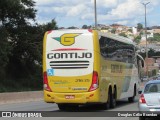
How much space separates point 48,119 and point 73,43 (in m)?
4.59

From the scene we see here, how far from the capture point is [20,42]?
56844 mm

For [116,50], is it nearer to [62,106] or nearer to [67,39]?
[62,106]

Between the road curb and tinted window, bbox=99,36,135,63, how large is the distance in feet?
28.3

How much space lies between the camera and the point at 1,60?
161 ft

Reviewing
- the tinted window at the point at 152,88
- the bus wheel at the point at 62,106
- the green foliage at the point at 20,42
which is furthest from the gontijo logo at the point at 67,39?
the green foliage at the point at 20,42

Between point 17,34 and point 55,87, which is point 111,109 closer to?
point 55,87

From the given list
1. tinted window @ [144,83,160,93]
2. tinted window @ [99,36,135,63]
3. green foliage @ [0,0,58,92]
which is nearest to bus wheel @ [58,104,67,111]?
tinted window @ [99,36,135,63]

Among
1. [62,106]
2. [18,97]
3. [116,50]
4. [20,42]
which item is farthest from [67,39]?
[20,42]

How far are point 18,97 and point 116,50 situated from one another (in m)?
10.5

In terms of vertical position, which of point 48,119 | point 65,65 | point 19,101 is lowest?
point 19,101

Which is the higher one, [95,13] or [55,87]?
[95,13]

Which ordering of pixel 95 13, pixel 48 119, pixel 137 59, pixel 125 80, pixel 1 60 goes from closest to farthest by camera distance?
pixel 48 119
pixel 125 80
pixel 137 59
pixel 95 13
pixel 1 60

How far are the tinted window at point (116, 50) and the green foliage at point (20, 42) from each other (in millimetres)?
28300

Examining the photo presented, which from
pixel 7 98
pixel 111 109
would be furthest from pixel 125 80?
pixel 7 98
